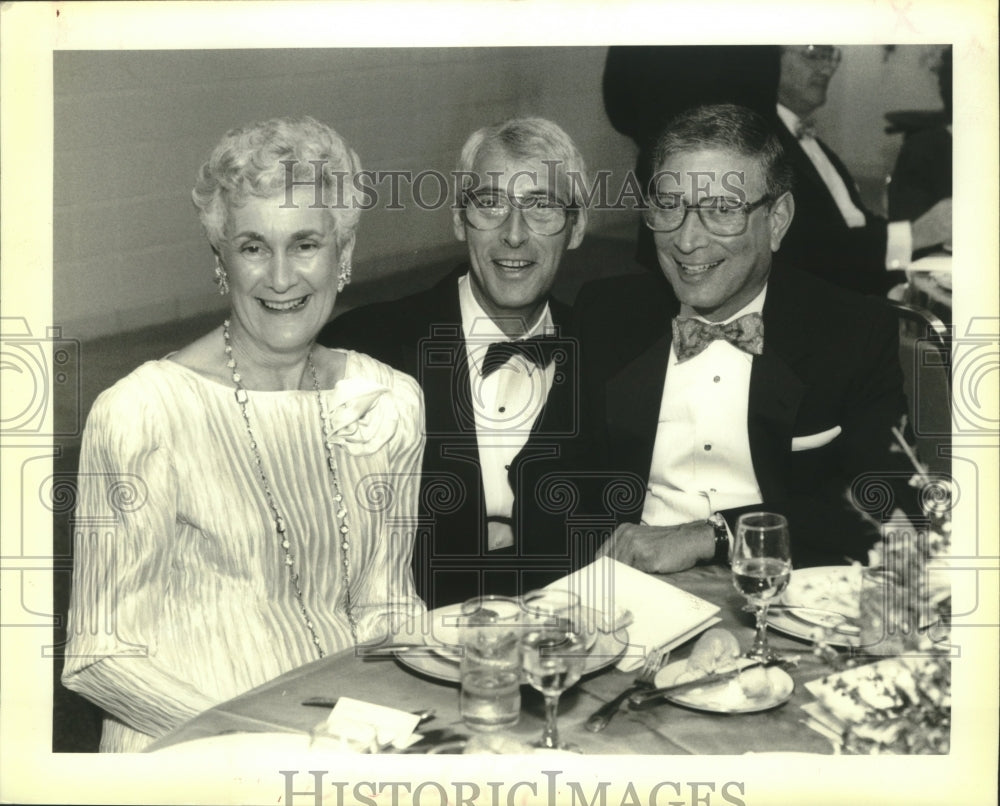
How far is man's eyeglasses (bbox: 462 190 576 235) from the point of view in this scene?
2617 mm

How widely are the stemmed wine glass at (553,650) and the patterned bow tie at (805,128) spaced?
105cm

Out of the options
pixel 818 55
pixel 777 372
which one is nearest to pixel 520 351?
pixel 777 372

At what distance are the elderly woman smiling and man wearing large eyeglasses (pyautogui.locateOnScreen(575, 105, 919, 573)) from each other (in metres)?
0.47

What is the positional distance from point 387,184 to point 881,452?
117cm

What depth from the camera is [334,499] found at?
265 cm

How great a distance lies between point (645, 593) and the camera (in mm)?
→ 2568

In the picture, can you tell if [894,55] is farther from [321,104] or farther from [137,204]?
[137,204]

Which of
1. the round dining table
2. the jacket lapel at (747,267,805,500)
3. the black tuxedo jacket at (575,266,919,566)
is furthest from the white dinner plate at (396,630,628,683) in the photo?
the jacket lapel at (747,267,805,500)

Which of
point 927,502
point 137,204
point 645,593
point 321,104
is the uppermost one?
point 321,104

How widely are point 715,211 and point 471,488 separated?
76 cm

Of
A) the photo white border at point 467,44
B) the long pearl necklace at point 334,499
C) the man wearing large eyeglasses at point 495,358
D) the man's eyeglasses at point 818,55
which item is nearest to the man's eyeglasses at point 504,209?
the man wearing large eyeglasses at point 495,358

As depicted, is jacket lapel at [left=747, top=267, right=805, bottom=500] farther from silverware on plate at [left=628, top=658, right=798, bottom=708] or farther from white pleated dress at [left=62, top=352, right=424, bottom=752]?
white pleated dress at [left=62, top=352, right=424, bottom=752]

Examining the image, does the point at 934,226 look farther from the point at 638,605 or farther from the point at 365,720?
the point at 365,720

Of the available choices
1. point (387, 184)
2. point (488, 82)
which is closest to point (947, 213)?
point (488, 82)
